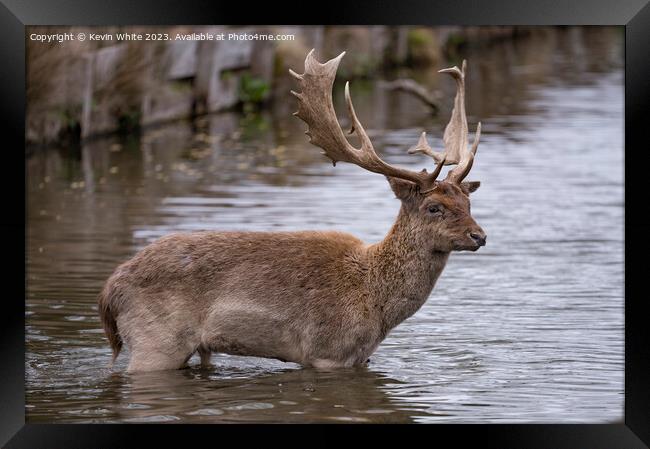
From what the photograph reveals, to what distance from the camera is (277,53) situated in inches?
1145

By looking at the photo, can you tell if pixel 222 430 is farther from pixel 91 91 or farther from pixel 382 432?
pixel 91 91

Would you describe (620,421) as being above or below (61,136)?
below

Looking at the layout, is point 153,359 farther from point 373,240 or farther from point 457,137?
point 373,240

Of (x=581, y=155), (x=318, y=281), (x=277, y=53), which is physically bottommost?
(x=318, y=281)

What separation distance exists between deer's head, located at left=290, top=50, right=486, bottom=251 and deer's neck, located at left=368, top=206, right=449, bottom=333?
67 millimetres

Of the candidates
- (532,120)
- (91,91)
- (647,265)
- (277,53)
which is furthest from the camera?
(277,53)

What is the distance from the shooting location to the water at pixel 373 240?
882cm

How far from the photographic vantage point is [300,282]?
365 inches

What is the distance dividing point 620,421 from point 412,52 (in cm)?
2983

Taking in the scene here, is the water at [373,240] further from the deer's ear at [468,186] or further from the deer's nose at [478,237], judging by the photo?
the deer's ear at [468,186]

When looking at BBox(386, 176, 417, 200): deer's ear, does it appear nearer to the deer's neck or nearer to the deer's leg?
the deer's neck

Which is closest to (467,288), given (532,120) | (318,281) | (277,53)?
(318,281)

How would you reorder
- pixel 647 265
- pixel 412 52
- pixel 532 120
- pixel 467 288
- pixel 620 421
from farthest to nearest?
pixel 412 52
pixel 532 120
pixel 467 288
pixel 620 421
pixel 647 265
